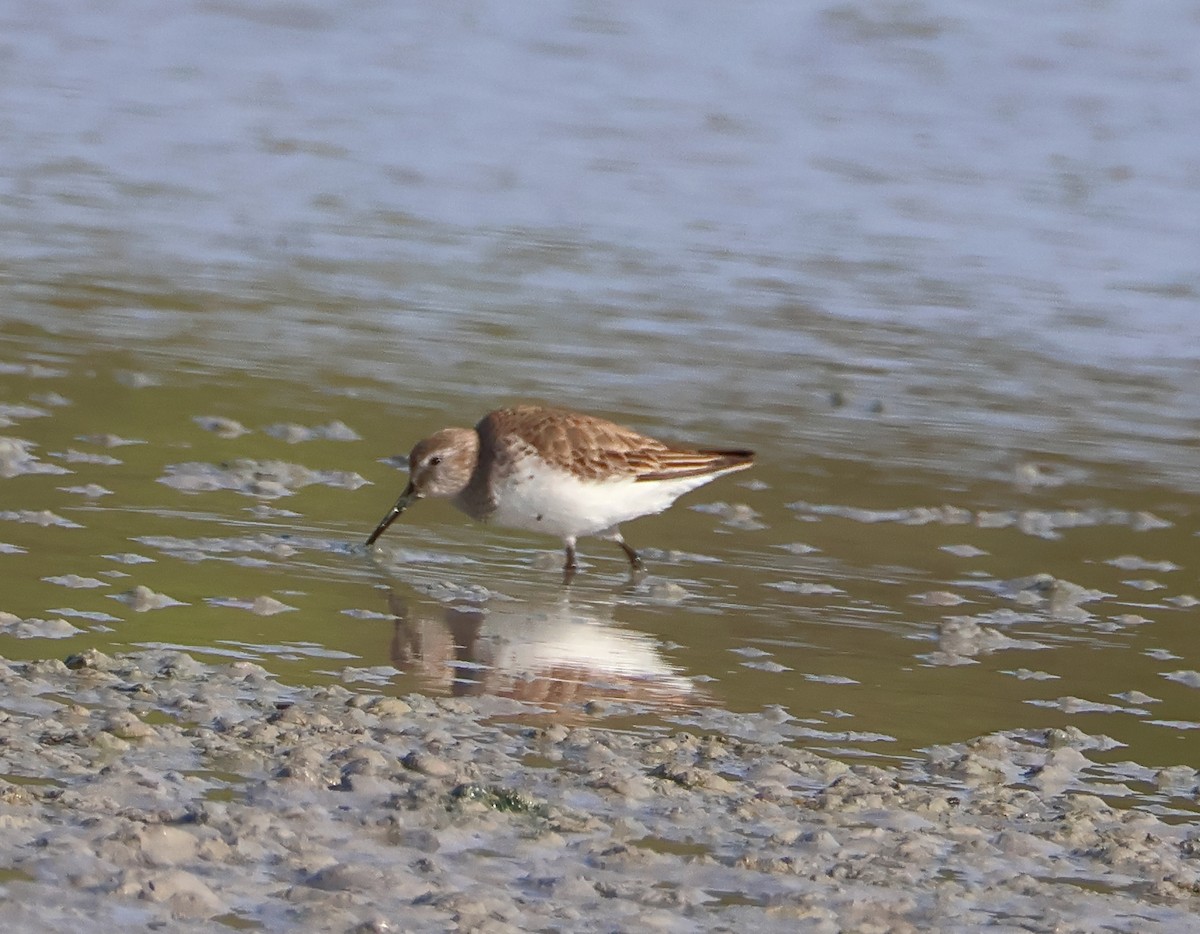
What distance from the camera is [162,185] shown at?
16.0m

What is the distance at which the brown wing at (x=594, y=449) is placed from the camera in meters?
9.19

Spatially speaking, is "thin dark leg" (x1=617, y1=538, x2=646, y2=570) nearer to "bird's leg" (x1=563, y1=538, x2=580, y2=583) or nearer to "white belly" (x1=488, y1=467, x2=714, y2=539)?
"white belly" (x1=488, y1=467, x2=714, y2=539)

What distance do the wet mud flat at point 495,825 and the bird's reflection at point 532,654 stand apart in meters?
0.34

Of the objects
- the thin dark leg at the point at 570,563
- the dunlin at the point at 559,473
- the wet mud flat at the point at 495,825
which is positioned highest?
the dunlin at the point at 559,473

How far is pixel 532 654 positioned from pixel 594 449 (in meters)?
1.88

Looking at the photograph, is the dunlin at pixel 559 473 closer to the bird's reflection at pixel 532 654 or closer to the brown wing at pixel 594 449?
the brown wing at pixel 594 449

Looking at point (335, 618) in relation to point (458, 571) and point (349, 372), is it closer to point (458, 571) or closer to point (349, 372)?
point (458, 571)

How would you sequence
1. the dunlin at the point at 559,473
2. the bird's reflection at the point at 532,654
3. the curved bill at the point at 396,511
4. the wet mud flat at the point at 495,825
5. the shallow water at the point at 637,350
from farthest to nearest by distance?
the dunlin at the point at 559,473
the curved bill at the point at 396,511
the shallow water at the point at 637,350
the bird's reflection at the point at 532,654
the wet mud flat at the point at 495,825

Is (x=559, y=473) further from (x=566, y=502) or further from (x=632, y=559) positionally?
(x=632, y=559)

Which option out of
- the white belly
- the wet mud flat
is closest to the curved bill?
the white belly

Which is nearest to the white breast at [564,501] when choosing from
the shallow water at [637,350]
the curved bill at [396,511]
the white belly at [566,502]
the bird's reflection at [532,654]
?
the white belly at [566,502]

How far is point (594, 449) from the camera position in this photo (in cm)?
927

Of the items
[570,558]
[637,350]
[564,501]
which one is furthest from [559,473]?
[637,350]

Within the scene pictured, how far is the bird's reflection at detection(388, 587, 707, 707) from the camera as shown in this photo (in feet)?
23.2
